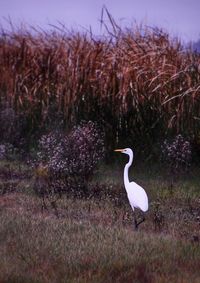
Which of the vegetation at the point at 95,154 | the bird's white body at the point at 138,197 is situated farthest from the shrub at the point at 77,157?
the bird's white body at the point at 138,197

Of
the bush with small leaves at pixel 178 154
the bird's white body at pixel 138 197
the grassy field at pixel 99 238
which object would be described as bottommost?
the grassy field at pixel 99 238

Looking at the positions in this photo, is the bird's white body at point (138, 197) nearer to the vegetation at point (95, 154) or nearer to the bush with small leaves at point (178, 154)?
the vegetation at point (95, 154)

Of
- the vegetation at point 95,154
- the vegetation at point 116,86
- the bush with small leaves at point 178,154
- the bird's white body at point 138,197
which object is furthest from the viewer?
the vegetation at point 116,86

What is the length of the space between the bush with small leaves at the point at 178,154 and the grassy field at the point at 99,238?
0.48 m

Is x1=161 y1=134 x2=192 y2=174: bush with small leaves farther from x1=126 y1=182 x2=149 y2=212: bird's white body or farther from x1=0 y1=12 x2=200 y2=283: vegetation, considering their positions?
x1=126 y1=182 x2=149 y2=212: bird's white body

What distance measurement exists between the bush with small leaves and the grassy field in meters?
0.48

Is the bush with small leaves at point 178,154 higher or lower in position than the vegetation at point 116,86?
lower

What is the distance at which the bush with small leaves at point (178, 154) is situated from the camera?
8336 millimetres

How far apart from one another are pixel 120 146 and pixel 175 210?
8.03 ft

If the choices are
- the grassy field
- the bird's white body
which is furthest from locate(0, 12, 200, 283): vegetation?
the bird's white body

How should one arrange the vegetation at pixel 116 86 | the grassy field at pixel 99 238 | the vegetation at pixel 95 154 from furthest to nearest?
the vegetation at pixel 116 86
the vegetation at pixel 95 154
the grassy field at pixel 99 238

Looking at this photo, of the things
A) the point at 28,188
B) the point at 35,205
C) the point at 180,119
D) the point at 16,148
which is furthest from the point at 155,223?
the point at 16,148

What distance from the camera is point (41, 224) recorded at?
611cm

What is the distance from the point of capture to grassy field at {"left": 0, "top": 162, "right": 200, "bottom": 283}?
4.93m
